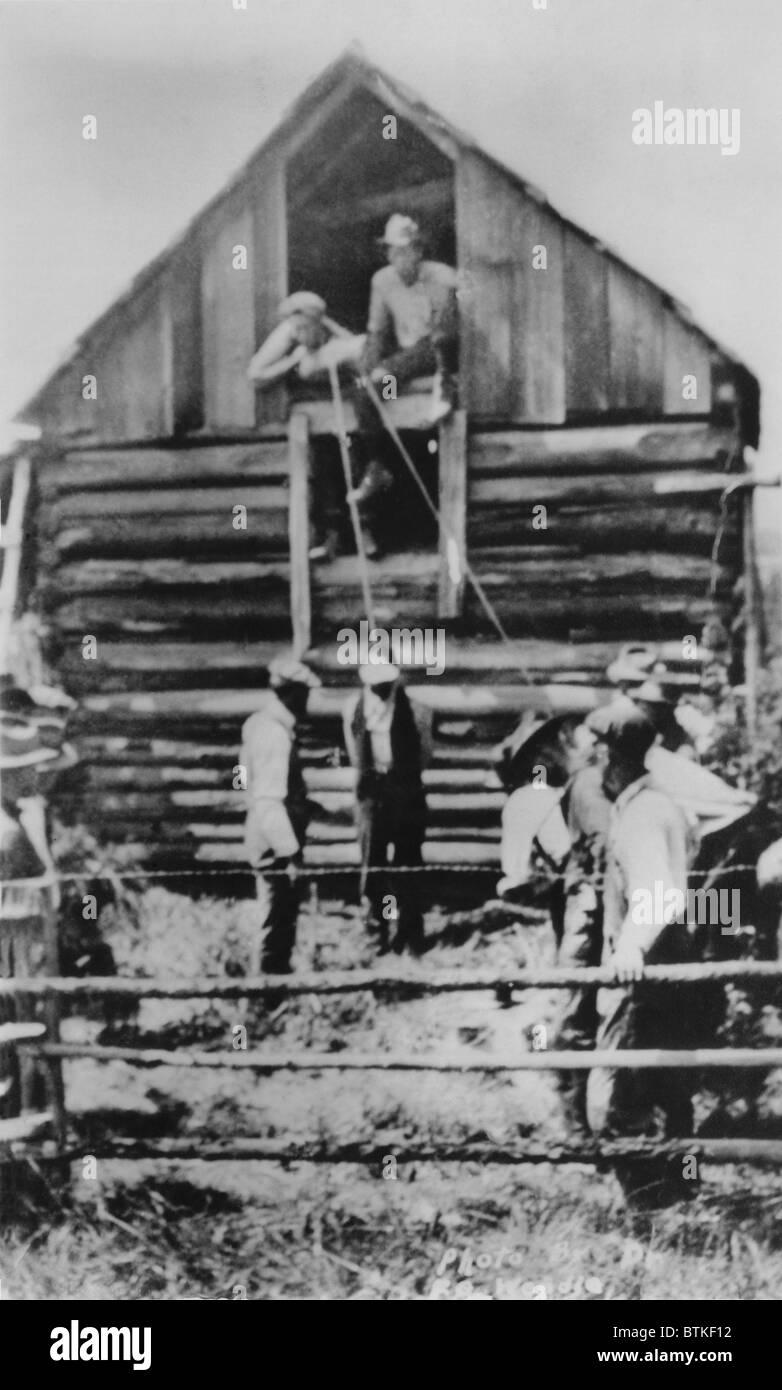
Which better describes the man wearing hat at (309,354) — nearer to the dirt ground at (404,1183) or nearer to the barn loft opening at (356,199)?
the barn loft opening at (356,199)

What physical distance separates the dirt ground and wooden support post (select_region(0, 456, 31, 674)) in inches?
31.8

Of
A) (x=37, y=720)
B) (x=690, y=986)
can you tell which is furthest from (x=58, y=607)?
(x=690, y=986)

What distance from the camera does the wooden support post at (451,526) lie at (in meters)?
2.93

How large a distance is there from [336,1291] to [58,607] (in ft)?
5.66

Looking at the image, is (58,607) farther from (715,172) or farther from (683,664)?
(715,172)

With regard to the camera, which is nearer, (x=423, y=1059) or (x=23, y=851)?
(x=423, y=1059)

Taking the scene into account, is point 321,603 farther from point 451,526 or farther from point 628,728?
point 628,728

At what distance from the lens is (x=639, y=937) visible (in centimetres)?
287

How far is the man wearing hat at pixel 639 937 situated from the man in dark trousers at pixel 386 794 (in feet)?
1.44

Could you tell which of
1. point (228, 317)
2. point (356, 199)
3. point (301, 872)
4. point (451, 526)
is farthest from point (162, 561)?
point (356, 199)

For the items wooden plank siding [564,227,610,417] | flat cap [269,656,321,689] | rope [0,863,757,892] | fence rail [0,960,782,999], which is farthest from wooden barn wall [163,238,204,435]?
fence rail [0,960,782,999]

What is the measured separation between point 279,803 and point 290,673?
0.30m

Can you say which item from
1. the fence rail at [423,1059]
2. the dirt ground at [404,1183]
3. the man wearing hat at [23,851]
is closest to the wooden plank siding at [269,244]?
the man wearing hat at [23,851]

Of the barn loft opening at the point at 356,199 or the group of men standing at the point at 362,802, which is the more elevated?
the barn loft opening at the point at 356,199
